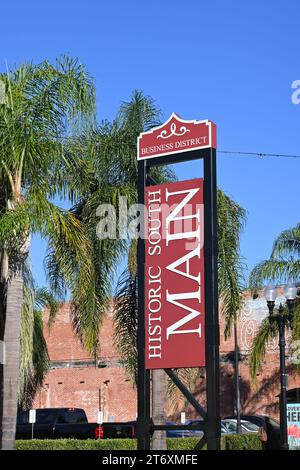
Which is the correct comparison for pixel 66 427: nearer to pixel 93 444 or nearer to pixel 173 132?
pixel 93 444

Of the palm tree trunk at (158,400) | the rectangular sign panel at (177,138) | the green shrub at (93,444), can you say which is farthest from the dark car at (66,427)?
the rectangular sign panel at (177,138)

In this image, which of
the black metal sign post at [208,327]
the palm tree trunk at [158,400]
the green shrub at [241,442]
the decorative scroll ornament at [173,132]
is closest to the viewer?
the black metal sign post at [208,327]

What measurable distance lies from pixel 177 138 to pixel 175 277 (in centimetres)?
215

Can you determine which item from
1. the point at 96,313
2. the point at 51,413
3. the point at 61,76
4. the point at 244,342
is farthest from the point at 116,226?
the point at 244,342

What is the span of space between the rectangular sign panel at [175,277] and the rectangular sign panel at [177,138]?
22.8 inches

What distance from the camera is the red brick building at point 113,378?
38.7 meters

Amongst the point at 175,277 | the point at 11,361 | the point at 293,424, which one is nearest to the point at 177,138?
the point at 175,277

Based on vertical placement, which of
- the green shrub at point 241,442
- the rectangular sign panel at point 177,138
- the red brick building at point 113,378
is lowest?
the green shrub at point 241,442

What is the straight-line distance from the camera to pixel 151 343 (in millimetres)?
13195

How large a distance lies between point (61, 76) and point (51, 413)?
17.2 m

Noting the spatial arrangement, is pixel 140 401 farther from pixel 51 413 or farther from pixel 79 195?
pixel 51 413

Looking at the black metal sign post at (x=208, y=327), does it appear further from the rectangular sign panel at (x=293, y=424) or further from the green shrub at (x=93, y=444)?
the green shrub at (x=93, y=444)

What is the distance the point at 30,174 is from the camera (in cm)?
1623

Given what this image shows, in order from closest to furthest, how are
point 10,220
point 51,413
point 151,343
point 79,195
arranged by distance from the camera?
point 151,343
point 10,220
point 79,195
point 51,413
